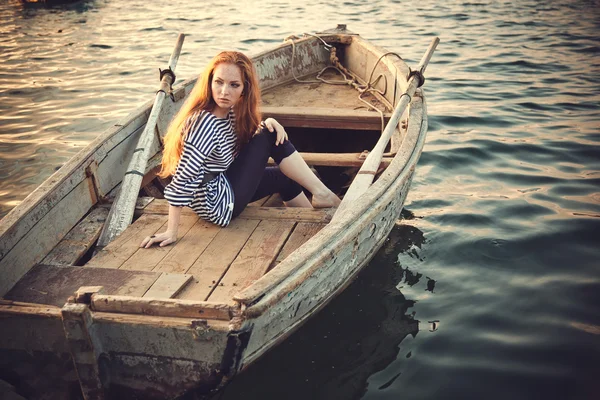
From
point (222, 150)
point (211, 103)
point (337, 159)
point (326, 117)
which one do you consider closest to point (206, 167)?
point (222, 150)

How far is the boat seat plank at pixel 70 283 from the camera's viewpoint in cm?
280

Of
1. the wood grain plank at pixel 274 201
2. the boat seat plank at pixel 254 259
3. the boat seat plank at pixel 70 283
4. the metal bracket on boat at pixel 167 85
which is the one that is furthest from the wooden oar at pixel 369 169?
the metal bracket on boat at pixel 167 85

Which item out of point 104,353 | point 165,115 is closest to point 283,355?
point 104,353

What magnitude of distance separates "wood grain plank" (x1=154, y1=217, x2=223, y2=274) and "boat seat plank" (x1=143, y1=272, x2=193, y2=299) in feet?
0.54

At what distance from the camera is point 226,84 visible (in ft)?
10.8

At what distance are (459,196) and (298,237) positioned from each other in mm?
2577

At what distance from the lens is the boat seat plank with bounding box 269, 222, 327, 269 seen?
3.23 m

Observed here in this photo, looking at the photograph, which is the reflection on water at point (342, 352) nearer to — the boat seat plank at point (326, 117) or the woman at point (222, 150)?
the woman at point (222, 150)

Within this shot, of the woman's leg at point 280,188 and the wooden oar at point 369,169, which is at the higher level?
the wooden oar at point 369,169

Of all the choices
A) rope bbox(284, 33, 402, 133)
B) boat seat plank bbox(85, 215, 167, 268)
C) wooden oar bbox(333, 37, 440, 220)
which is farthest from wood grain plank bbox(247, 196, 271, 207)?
rope bbox(284, 33, 402, 133)

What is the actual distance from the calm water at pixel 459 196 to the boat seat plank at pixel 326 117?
1.00 m

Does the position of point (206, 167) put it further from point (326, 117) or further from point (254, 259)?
point (326, 117)

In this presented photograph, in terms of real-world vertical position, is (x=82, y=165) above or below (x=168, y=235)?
above

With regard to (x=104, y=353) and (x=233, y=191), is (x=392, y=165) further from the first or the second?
(x=104, y=353)
